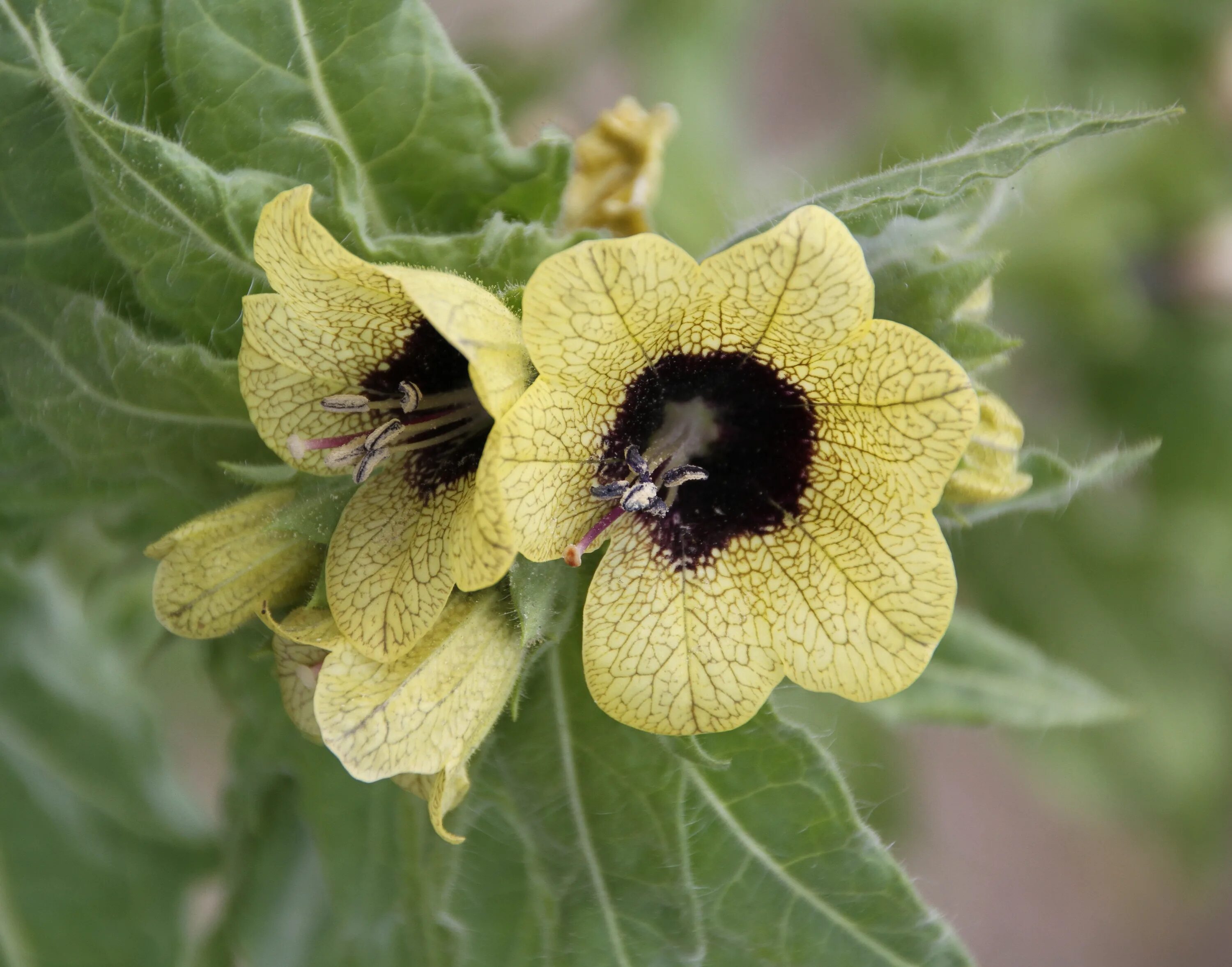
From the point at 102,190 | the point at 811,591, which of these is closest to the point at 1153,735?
the point at 811,591

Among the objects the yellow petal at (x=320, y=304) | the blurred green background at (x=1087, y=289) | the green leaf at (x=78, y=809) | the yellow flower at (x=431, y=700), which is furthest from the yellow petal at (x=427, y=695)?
the blurred green background at (x=1087, y=289)

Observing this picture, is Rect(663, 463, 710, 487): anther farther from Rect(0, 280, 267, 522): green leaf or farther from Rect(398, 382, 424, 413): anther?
Rect(0, 280, 267, 522): green leaf

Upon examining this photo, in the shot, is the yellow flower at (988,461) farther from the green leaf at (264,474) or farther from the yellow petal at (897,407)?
the green leaf at (264,474)

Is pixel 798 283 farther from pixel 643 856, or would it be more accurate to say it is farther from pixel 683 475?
pixel 643 856

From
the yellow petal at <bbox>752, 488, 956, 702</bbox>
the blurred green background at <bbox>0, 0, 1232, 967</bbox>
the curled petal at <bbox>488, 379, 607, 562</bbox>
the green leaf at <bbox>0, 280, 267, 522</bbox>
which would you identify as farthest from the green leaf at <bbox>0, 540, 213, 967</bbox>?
the yellow petal at <bbox>752, 488, 956, 702</bbox>

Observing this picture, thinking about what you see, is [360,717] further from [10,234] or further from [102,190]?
[10,234]

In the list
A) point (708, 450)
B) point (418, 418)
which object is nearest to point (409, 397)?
point (418, 418)
